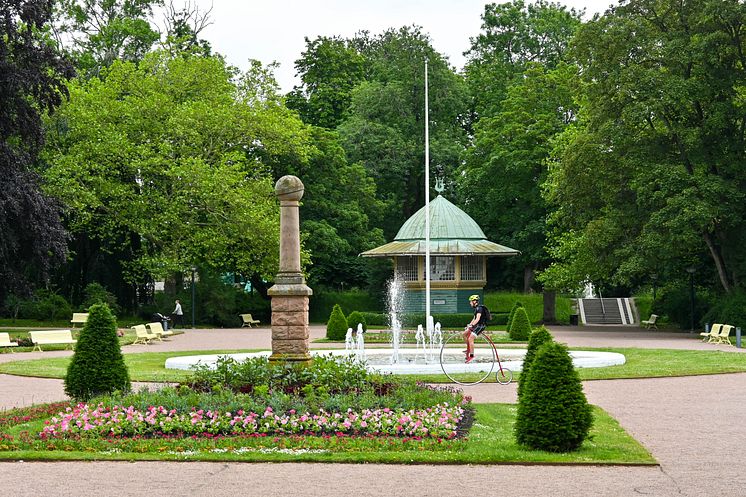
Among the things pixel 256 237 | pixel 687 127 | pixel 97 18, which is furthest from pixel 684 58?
pixel 97 18

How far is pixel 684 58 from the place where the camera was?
38.9m

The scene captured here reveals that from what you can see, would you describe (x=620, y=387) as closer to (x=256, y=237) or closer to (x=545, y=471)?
(x=545, y=471)

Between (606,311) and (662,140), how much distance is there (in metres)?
20.9

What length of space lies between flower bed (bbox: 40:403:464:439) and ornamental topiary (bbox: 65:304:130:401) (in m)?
2.24

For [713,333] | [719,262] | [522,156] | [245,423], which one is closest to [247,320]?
[522,156]

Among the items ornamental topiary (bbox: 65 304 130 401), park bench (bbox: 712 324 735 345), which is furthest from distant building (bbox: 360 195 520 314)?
ornamental topiary (bbox: 65 304 130 401)

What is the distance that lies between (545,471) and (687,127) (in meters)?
32.3

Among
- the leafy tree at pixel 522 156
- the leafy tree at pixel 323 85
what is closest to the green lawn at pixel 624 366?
the leafy tree at pixel 522 156

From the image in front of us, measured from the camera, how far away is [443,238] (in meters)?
49.3

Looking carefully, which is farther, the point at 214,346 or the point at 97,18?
the point at 97,18

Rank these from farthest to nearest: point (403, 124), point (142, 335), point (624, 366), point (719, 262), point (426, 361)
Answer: point (403, 124) → point (719, 262) → point (142, 335) → point (426, 361) → point (624, 366)

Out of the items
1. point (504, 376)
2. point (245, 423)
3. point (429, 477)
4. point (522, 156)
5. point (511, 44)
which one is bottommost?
point (429, 477)

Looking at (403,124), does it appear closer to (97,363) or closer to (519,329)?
(519,329)

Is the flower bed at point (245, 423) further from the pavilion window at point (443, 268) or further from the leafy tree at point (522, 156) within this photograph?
the leafy tree at point (522, 156)
